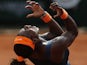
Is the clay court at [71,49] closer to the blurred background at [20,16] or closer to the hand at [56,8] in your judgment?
the blurred background at [20,16]

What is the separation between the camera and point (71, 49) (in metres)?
8.45

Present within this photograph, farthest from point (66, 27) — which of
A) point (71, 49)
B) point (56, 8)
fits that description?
point (71, 49)

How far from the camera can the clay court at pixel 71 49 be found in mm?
7593

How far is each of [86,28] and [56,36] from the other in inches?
264

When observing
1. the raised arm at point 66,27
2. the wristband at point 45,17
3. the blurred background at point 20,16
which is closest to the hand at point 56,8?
the raised arm at point 66,27

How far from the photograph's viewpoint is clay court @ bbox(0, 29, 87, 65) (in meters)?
7.59

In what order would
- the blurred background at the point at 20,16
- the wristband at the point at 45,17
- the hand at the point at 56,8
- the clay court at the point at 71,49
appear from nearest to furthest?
1. the hand at the point at 56,8
2. the wristband at the point at 45,17
3. the clay court at the point at 71,49
4. the blurred background at the point at 20,16

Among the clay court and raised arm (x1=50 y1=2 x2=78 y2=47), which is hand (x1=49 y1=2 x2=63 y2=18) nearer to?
raised arm (x1=50 y1=2 x2=78 y2=47)

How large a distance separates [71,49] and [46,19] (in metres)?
5.26

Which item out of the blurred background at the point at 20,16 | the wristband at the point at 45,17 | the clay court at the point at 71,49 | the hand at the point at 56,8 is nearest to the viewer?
the hand at the point at 56,8

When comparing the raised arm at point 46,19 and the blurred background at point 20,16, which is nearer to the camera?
the raised arm at point 46,19

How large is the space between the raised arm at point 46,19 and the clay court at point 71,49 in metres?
3.79

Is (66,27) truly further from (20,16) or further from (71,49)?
(20,16)

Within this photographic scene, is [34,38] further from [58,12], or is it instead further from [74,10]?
[74,10]
